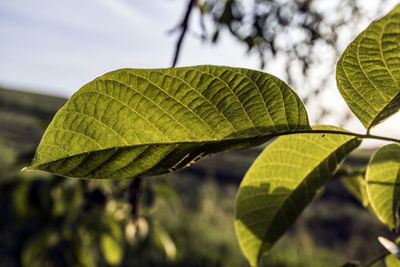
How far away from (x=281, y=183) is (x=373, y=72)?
193 millimetres

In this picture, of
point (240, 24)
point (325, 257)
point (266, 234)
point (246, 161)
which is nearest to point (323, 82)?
point (240, 24)

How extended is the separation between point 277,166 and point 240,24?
1.12 m

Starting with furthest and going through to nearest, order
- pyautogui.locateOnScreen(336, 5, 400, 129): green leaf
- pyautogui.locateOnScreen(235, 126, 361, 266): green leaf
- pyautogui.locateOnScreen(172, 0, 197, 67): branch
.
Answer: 1. pyautogui.locateOnScreen(172, 0, 197, 67): branch
2. pyautogui.locateOnScreen(235, 126, 361, 266): green leaf
3. pyautogui.locateOnScreen(336, 5, 400, 129): green leaf

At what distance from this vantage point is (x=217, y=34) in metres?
1.44

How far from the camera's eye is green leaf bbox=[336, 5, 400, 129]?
273mm

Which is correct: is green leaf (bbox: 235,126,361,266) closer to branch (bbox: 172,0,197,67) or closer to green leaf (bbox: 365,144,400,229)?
green leaf (bbox: 365,144,400,229)

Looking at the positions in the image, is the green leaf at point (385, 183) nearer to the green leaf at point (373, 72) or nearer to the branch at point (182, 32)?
the green leaf at point (373, 72)

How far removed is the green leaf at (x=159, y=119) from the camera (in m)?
0.32

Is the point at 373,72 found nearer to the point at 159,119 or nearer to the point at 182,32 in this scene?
the point at 159,119

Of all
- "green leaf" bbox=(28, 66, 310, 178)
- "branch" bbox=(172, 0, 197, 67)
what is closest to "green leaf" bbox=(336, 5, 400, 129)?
"green leaf" bbox=(28, 66, 310, 178)

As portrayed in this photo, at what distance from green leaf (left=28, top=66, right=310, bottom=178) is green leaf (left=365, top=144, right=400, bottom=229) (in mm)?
151

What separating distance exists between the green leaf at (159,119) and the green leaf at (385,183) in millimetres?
151

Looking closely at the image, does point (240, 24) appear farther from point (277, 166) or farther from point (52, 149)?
point (52, 149)

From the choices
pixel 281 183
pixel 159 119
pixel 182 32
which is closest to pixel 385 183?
pixel 281 183
